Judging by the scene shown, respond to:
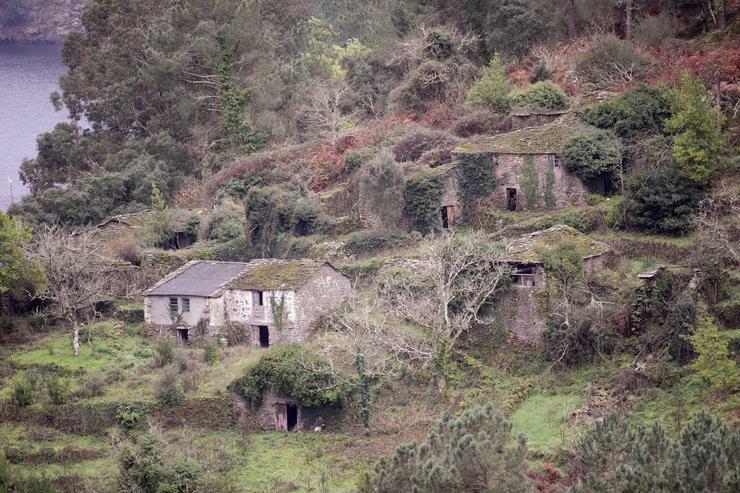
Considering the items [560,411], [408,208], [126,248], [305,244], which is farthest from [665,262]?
[126,248]

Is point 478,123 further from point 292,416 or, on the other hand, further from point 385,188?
point 292,416

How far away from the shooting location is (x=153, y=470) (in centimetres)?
4047

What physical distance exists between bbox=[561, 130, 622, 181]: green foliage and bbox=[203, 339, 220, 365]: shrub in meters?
16.5

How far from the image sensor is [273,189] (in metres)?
60.0

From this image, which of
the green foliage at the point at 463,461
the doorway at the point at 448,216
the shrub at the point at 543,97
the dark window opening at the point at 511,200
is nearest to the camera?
the green foliage at the point at 463,461

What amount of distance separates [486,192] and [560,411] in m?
16.0

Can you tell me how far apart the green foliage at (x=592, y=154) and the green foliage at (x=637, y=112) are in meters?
0.66

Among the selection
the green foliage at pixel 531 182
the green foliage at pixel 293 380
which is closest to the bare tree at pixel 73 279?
the green foliage at pixel 293 380

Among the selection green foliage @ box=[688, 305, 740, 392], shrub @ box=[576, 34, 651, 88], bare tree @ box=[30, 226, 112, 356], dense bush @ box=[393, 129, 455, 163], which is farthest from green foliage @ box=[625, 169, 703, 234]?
bare tree @ box=[30, 226, 112, 356]

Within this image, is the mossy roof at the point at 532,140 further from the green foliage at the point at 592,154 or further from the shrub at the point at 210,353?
the shrub at the point at 210,353

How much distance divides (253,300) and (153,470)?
1209 cm

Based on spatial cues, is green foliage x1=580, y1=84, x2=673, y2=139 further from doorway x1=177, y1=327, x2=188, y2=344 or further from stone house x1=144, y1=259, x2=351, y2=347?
doorway x1=177, y1=327, x2=188, y2=344

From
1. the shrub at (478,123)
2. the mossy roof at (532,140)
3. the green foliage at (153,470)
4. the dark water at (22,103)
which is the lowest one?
the green foliage at (153,470)

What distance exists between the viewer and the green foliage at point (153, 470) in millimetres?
40469
